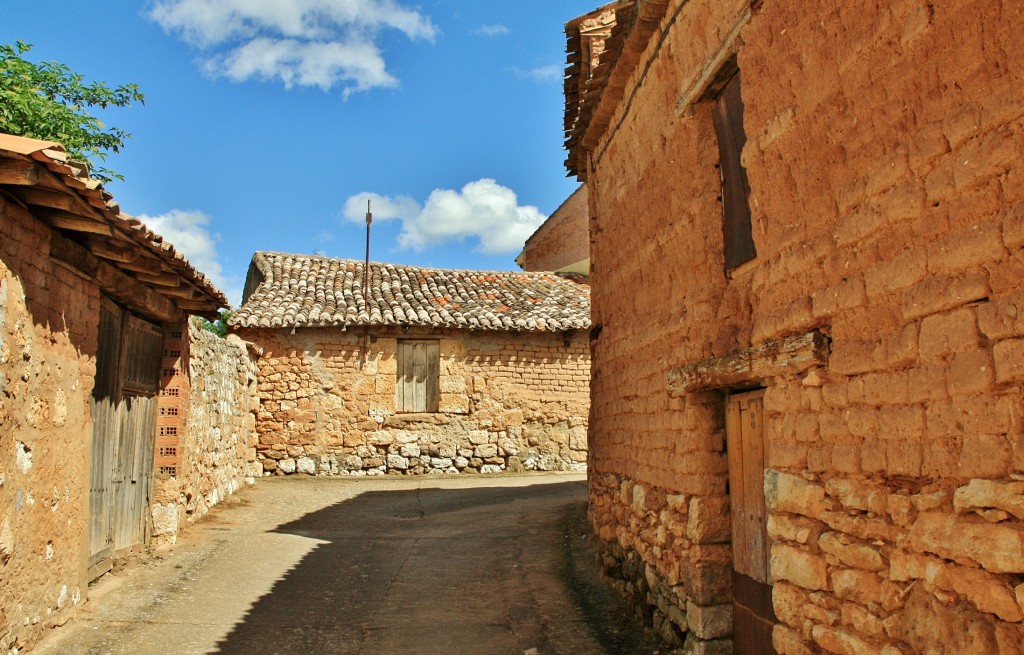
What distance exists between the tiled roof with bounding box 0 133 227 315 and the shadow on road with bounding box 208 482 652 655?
2.96 meters

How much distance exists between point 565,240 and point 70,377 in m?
19.2

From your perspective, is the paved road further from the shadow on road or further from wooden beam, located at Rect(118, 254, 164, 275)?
wooden beam, located at Rect(118, 254, 164, 275)

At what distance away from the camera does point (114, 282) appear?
6270 mm

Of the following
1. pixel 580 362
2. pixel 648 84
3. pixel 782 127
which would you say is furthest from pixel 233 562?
pixel 580 362

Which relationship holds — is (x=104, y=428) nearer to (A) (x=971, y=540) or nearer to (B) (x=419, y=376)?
(A) (x=971, y=540)

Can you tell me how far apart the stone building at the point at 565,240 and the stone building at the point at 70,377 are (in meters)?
15.3

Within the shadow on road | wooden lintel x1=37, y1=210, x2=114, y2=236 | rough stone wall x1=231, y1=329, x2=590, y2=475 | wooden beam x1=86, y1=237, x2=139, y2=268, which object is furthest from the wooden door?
rough stone wall x1=231, y1=329, x2=590, y2=475

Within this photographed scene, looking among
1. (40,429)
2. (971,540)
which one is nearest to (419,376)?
(40,429)

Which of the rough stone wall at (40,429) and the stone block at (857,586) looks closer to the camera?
the stone block at (857,586)

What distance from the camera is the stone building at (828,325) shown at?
7.92ft

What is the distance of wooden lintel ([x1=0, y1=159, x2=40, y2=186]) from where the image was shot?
13.4ft

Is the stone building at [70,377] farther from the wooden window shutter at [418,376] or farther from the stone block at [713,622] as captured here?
the wooden window shutter at [418,376]

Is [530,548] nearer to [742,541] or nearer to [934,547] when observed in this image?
[742,541]

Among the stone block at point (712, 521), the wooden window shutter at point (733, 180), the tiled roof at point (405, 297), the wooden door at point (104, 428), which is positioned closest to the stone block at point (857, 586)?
the stone block at point (712, 521)
